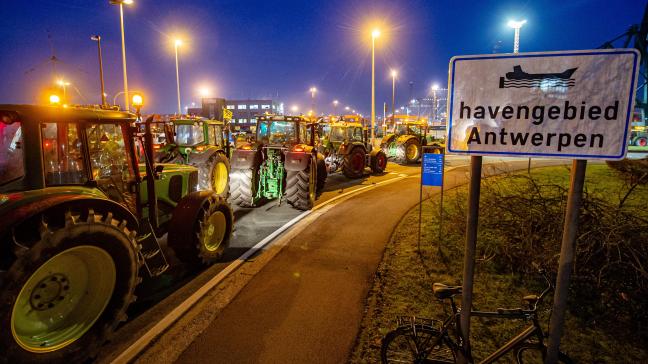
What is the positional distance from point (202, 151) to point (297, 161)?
3409mm

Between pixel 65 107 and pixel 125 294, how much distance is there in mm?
2101

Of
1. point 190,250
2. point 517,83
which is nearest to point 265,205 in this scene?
point 190,250

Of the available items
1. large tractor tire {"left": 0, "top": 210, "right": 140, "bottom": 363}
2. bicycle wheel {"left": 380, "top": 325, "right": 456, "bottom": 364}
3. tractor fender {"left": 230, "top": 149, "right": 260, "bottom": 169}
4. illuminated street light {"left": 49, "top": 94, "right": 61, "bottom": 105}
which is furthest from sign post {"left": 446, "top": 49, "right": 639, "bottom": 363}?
tractor fender {"left": 230, "top": 149, "right": 260, "bottom": 169}

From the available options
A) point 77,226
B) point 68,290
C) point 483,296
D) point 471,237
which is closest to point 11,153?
point 77,226

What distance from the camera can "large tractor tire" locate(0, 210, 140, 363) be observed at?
9.46 feet

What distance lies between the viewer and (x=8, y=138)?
3.36m

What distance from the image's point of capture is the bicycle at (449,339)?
2777mm

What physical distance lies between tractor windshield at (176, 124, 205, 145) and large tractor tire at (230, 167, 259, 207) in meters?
3.40

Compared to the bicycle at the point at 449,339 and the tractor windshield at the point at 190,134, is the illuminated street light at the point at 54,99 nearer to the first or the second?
the bicycle at the point at 449,339

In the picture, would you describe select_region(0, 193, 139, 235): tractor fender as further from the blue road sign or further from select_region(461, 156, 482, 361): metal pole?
the blue road sign

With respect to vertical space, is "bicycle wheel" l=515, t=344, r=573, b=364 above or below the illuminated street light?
below

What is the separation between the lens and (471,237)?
2412 millimetres

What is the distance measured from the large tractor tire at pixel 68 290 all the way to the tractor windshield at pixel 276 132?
7327 millimetres

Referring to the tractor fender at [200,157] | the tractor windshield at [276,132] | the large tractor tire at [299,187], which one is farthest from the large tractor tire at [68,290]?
the tractor windshield at [276,132]
